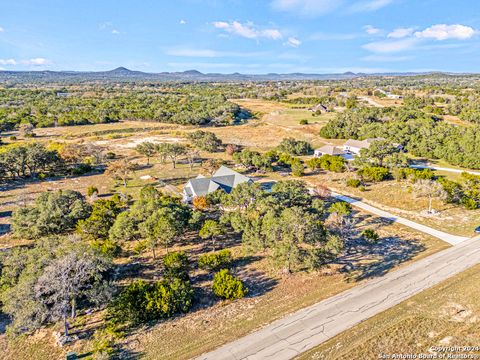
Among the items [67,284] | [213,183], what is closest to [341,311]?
[67,284]

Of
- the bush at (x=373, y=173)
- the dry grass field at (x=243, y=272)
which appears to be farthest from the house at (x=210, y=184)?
the bush at (x=373, y=173)

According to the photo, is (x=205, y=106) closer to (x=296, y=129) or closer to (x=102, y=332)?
(x=296, y=129)

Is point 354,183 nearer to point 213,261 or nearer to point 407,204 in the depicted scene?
point 407,204

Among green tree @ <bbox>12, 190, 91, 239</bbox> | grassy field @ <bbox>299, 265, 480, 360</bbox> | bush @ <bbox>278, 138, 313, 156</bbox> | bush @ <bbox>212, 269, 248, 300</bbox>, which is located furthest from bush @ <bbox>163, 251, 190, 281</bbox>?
bush @ <bbox>278, 138, 313, 156</bbox>

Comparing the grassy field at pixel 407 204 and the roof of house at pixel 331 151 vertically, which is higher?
the roof of house at pixel 331 151

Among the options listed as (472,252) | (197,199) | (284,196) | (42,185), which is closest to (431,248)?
(472,252)

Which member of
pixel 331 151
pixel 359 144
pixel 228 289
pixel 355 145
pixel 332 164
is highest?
pixel 359 144

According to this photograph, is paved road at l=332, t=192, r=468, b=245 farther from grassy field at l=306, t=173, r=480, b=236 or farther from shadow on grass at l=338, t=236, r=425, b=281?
shadow on grass at l=338, t=236, r=425, b=281

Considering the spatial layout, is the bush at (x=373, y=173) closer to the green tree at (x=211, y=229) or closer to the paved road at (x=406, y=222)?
the paved road at (x=406, y=222)
